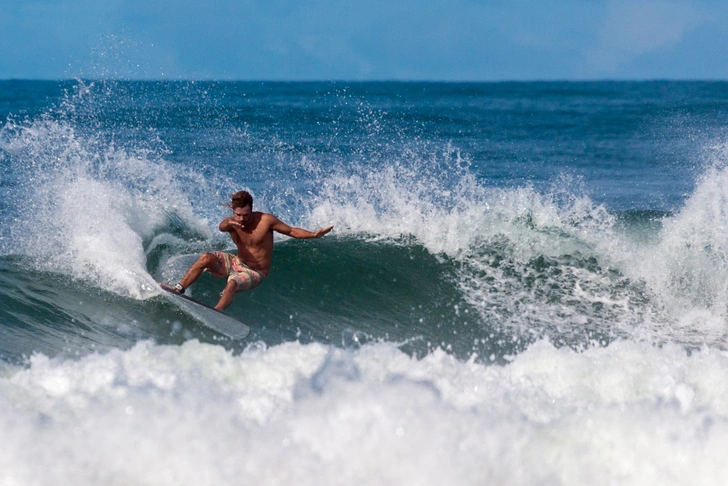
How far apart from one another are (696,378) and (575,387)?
0.93m

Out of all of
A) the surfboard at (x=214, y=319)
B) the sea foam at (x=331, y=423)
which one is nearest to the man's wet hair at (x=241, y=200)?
the surfboard at (x=214, y=319)

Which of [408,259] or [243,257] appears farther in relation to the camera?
[408,259]

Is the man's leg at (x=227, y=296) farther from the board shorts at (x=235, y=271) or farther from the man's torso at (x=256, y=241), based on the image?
the man's torso at (x=256, y=241)

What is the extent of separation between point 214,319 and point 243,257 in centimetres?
69

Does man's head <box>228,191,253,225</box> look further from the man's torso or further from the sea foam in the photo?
the sea foam

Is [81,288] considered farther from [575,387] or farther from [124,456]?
[575,387]

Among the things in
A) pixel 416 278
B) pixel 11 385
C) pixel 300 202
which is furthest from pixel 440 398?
pixel 300 202

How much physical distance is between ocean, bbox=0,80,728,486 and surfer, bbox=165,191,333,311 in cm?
38

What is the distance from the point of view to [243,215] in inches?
261

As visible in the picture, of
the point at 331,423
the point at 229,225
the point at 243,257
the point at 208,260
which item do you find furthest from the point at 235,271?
the point at 331,423

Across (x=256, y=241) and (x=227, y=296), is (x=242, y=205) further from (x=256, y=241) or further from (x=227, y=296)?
(x=227, y=296)

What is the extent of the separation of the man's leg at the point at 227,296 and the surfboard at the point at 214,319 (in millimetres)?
133

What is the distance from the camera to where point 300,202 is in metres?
12.3

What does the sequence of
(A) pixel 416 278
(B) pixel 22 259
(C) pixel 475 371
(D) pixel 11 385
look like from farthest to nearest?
1. (A) pixel 416 278
2. (B) pixel 22 259
3. (C) pixel 475 371
4. (D) pixel 11 385
